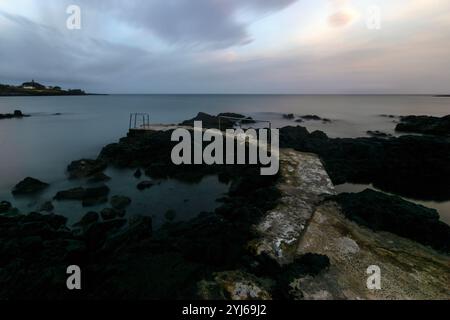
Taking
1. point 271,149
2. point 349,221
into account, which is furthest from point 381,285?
point 271,149

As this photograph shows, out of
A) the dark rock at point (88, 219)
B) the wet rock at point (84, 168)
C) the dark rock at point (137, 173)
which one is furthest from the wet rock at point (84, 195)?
the wet rock at point (84, 168)

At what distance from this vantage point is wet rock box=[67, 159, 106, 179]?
49.7 feet

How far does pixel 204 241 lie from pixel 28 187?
11.5 meters

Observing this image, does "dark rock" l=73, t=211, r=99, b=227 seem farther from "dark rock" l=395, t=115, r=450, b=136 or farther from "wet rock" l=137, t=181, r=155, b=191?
"dark rock" l=395, t=115, r=450, b=136

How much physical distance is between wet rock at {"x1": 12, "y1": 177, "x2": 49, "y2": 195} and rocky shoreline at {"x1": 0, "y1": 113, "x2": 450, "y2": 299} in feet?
0.15

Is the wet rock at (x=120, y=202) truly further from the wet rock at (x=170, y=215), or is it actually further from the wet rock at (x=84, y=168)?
the wet rock at (x=84, y=168)

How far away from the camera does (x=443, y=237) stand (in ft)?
22.1

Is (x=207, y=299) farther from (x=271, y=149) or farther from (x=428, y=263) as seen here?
(x=271, y=149)

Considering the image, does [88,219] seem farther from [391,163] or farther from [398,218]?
[391,163]

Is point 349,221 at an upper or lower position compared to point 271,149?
lower

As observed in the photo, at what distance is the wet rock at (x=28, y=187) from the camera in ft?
41.4

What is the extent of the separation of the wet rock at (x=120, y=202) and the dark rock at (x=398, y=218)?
868 cm
